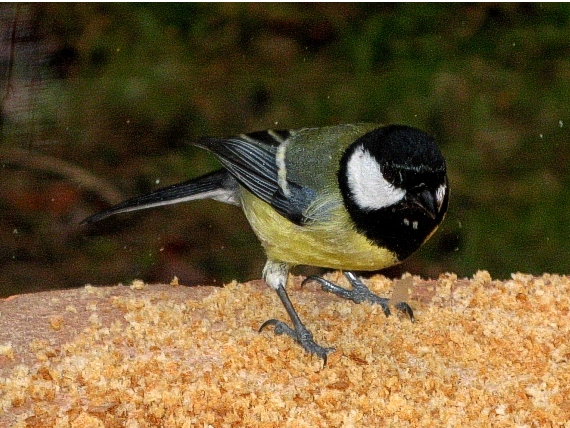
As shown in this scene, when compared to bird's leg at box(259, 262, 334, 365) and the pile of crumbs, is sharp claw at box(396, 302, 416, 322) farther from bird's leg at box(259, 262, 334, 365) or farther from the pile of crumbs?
bird's leg at box(259, 262, 334, 365)

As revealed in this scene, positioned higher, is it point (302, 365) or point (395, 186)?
point (395, 186)

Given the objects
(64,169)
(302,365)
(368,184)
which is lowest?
(64,169)

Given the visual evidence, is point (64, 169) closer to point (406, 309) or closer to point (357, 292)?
point (357, 292)

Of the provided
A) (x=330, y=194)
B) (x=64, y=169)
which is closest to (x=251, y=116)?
(x=64, y=169)

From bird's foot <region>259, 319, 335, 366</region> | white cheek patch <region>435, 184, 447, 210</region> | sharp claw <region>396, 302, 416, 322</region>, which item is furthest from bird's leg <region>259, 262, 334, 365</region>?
white cheek patch <region>435, 184, 447, 210</region>

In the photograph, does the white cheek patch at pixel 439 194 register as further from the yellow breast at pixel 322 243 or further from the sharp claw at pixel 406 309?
the sharp claw at pixel 406 309

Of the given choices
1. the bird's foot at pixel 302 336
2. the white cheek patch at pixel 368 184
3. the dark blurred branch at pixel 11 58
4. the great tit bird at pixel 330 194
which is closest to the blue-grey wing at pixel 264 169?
the great tit bird at pixel 330 194
